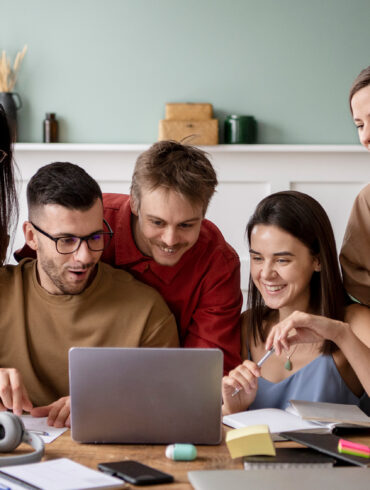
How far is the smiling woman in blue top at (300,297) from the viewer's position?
6.97 feet

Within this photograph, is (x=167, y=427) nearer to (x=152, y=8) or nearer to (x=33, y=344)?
A: (x=33, y=344)

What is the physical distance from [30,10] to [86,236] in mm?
2795

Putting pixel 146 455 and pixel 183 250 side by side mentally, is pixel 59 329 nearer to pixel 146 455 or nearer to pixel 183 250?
pixel 183 250

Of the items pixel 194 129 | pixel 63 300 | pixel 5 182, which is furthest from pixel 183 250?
pixel 194 129

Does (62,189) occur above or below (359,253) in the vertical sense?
above

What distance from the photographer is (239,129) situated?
4.21 metres

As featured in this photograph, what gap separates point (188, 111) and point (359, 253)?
2130 millimetres

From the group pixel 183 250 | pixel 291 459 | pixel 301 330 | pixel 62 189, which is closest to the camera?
pixel 291 459

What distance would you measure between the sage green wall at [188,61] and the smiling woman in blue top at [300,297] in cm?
222

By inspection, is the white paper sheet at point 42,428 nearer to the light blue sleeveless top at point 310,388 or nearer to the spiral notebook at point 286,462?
the spiral notebook at point 286,462

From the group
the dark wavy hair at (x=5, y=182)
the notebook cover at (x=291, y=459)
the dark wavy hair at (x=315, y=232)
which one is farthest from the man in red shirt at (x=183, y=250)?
the notebook cover at (x=291, y=459)

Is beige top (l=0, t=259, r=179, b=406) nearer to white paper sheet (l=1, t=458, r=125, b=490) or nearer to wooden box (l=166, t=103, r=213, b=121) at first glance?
white paper sheet (l=1, t=458, r=125, b=490)

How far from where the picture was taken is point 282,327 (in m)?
1.77

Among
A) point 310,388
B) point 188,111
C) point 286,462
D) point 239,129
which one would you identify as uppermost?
point 188,111
